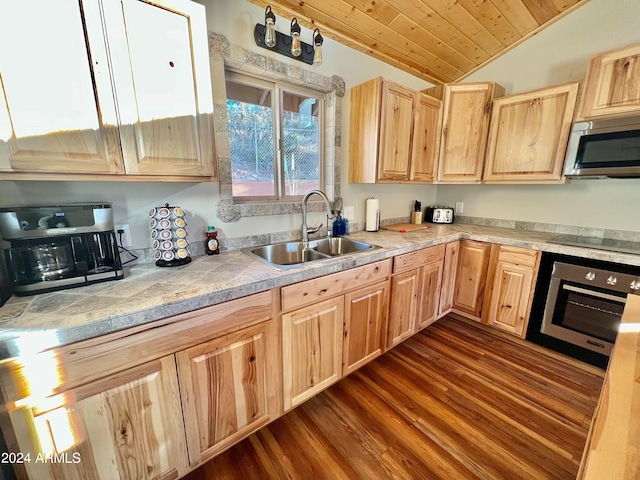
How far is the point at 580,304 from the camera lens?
6.15 ft

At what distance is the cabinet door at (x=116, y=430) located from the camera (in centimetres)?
82

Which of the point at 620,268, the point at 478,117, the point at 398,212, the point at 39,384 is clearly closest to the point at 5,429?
the point at 39,384

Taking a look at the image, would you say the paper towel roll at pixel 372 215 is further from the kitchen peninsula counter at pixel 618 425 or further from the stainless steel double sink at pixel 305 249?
the kitchen peninsula counter at pixel 618 425

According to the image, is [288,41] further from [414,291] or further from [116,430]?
[116,430]

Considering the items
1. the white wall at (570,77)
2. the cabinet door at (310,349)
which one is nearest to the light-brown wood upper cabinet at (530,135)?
the white wall at (570,77)

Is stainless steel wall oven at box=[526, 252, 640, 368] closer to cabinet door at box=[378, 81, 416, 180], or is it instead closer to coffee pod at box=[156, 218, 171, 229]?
cabinet door at box=[378, 81, 416, 180]

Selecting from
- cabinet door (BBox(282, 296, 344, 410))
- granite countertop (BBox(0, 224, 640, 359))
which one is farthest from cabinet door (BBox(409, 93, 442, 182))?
cabinet door (BBox(282, 296, 344, 410))

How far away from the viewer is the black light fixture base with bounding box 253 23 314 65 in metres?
1.60

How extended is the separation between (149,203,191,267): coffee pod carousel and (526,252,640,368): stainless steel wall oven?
8.52 feet

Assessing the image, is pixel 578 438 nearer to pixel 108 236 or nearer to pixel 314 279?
pixel 314 279

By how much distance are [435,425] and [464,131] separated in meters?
2.43

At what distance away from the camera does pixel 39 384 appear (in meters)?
0.78

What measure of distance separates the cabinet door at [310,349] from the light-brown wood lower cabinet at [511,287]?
160 cm

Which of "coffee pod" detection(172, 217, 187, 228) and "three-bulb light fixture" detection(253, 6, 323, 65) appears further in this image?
"three-bulb light fixture" detection(253, 6, 323, 65)
